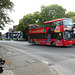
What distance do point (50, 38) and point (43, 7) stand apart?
2687 centimetres

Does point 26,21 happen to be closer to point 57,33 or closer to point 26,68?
point 57,33

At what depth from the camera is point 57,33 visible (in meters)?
17.4

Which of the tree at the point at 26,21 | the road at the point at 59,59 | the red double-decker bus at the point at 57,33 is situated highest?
the tree at the point at 26,21

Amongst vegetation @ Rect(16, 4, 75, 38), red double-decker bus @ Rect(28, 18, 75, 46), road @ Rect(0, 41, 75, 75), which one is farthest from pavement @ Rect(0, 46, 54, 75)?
vegetation @ Rect(16, 4, 75, 38)

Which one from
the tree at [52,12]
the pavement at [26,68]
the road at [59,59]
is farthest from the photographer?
the tree at [52,12]

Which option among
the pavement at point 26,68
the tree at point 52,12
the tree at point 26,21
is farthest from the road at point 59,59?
the tree at point 26,21

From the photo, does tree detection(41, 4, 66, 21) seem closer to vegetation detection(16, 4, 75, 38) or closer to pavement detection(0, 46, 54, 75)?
vegetation detection(16, 4, 75, 38)

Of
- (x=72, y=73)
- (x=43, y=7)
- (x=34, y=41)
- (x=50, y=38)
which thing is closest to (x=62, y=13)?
(x=43, y=7)

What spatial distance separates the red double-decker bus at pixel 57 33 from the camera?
1655 cm

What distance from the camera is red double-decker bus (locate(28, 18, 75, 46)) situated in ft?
54.3

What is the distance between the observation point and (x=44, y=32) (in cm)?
2031

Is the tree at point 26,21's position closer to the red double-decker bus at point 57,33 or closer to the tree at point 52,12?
the tree at point 52,12

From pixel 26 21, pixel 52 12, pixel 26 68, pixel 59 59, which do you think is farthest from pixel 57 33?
pixel 26 21

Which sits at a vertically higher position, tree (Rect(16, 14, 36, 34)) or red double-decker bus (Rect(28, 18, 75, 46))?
tree (Rect(16, 14, 36, 34))
